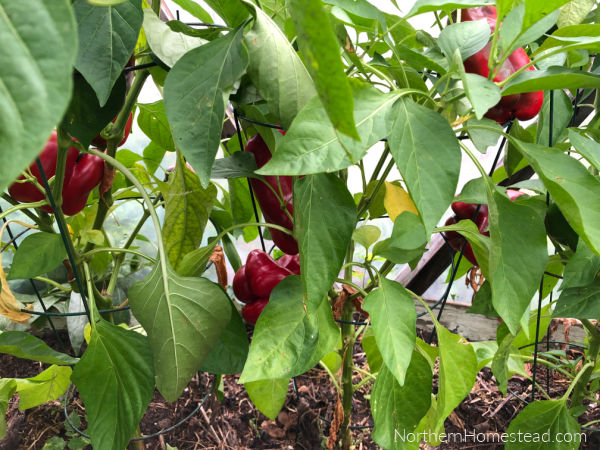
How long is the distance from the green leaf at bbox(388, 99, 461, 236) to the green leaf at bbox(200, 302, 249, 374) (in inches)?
11.4

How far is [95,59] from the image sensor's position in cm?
35

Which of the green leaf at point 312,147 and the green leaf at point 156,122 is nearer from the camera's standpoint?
the green leaf at point 312,147

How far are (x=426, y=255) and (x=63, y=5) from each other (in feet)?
3.43

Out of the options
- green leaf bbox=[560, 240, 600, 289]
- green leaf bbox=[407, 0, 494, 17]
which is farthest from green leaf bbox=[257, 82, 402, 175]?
green leaf bbox=[560, 240, 600, 289]

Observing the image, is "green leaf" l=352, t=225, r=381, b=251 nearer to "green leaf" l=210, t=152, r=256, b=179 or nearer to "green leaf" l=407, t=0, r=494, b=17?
"green leaf" l=210, t=152, r=256, b=179

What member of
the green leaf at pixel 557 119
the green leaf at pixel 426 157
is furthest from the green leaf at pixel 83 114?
the green leaf at pixel 557 119

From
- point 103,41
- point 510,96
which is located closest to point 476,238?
point 510,96

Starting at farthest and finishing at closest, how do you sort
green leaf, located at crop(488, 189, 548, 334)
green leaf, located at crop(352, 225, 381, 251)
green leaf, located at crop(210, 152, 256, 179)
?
green leaf, located at crop(352, 225, 381, 251) → green leaf, located at crop(210, 152, 256, 179) → green leaf, located at crop(488, 189, 548, 334)

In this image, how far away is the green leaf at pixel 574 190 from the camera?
356 millimetres

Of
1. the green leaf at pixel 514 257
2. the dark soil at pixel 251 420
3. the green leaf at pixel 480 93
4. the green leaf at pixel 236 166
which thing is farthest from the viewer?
the dark soil at pixel 251 420

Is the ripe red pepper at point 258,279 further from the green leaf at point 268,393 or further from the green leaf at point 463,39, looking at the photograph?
the green leaf at point 463,39

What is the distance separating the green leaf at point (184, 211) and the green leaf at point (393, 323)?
0.23m

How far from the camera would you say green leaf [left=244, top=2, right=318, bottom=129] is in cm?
33

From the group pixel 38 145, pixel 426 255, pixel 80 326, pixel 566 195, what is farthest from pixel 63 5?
pixel 426 255
